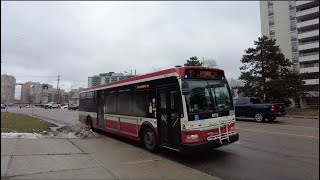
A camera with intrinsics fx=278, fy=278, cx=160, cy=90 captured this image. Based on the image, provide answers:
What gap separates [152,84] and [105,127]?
5.10m

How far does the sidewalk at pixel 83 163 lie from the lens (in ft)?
20.5

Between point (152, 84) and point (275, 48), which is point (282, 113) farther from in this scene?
point (275, 48)

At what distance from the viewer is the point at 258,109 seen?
66.0 ft

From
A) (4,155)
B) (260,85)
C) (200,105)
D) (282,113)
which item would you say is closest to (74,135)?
(4,155)

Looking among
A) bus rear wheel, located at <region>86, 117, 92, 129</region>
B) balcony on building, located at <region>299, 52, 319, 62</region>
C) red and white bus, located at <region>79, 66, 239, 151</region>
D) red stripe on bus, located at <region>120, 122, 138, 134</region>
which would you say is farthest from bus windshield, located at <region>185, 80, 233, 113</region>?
balcony on building, located at <region>299, 52, 319, 62</region>

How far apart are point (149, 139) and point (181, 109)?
2.20 metres

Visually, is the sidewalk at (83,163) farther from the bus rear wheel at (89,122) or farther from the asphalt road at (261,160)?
the bus rear wheel at (89,122)

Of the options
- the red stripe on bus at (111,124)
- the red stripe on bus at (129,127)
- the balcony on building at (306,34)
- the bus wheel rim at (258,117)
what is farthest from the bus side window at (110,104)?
the balcony on building at (306,34)

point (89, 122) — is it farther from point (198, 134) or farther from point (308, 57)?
point (308, 57)

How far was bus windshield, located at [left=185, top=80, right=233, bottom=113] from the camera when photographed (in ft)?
26.4

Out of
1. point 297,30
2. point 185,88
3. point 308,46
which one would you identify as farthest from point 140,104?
point 297,30

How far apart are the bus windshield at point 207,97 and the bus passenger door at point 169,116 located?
407 millimetres

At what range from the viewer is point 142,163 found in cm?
764

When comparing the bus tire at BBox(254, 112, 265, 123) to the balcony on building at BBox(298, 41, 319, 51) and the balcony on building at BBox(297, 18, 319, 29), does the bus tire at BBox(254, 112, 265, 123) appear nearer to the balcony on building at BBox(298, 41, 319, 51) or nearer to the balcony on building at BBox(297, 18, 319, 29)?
the balcony on building at BBox(298, 41, 319, 51)
